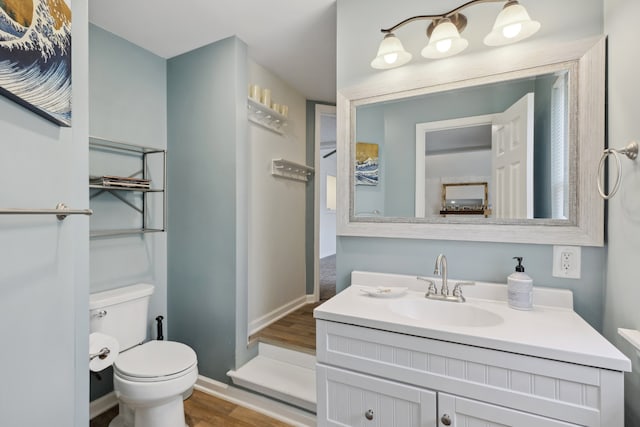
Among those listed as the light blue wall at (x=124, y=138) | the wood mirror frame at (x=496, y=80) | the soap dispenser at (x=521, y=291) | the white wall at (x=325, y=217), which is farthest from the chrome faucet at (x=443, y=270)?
the white wall at (x=325, y=217)

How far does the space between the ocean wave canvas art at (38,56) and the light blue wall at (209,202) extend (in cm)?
106

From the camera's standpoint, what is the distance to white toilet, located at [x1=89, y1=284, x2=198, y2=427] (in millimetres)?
1479

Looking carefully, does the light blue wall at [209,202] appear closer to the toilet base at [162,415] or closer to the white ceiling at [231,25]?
the white ceiling at [231,25]

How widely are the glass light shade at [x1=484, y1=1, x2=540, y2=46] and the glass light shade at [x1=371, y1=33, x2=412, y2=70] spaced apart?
36 centimetres

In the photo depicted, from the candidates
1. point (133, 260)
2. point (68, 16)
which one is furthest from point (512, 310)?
point (133, 260)

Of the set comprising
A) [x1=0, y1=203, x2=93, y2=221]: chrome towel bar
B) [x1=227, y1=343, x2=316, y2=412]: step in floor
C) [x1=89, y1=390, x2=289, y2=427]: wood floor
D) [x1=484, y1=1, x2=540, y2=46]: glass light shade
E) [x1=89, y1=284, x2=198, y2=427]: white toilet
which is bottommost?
[x1=89, y1=390, x2=289, y2=427]: wood floor

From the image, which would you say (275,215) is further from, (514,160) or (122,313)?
(514,160)

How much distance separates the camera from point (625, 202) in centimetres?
103

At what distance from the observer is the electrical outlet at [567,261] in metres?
1.20

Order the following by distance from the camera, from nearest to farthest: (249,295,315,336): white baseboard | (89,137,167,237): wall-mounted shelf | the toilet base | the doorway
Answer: the toilet base < (89,137,167,237): wall-mounted shelf < (249,295,315,336): white baseboard < the doorway

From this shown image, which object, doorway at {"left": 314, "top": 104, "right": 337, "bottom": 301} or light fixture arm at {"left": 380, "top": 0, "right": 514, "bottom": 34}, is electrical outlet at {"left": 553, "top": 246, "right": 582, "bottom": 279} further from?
doorway at {"left": 314, "top": 104, "right": 337, "bottom": 301}

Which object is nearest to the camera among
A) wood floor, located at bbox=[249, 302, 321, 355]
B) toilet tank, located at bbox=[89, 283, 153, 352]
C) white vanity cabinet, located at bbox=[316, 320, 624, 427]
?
white vanity cabinet, located at bbox=[316, 320, 624, 427]

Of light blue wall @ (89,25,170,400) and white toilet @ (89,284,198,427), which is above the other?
light blue wall @ (89,25,170,400)

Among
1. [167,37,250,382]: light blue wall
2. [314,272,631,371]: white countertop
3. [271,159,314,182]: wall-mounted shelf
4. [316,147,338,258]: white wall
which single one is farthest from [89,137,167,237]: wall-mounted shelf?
[316,147,338,258]: white wall
